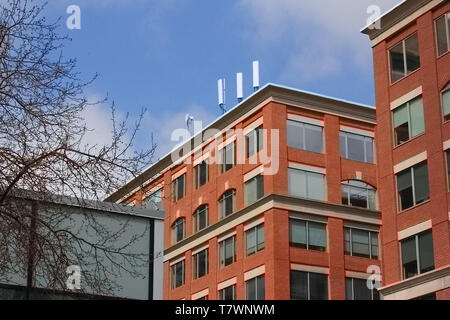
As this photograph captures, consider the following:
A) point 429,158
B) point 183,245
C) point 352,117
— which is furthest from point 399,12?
point 183,245

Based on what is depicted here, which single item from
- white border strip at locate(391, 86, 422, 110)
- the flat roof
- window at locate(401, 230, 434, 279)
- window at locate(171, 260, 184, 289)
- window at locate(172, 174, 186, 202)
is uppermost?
the flat roof

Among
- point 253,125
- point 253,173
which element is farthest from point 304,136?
point 253,173

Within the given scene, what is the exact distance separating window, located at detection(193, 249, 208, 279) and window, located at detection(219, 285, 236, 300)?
3210 millimetres

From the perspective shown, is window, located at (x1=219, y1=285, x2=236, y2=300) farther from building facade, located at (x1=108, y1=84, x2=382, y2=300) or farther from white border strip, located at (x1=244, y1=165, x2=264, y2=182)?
white border strip, located at (x1=244, y1=165, x2=264, y2=182)

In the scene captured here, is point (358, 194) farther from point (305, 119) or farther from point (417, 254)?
point (417, 254)

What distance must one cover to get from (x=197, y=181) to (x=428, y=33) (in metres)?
25.4

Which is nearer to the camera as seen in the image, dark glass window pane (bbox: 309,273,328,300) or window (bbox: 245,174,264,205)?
dark glass window pane (bbox: 309,273,328,300)

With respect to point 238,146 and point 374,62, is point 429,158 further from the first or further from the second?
point 238,146

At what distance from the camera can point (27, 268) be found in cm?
1627

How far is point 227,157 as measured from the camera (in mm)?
58562

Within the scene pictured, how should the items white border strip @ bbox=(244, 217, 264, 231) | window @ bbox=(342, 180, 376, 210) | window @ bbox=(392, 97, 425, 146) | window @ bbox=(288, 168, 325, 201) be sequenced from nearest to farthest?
window @ bbox=(392, 97, 425, 146) → white border strip @ bbox=(244, 217, 264, 231) → window @ bbox=(288, 168, 325, 201) → window @ bbox=(342, 180, 376, 210)

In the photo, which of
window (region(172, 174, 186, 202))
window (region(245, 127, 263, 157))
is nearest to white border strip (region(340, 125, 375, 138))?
window (region(245, 127, 263, 157))

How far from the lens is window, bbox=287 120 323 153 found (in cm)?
5491

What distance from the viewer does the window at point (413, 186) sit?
39.2 m
